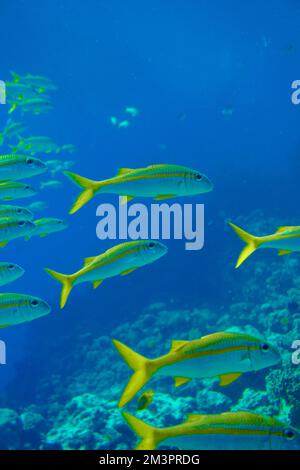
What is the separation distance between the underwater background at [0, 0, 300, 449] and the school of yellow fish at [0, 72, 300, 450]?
3.82 m

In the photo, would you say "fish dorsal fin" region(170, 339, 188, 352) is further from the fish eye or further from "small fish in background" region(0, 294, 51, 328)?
"small fish in background" region(0, 294, 51, 328)

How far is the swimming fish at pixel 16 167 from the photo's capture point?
5.21m

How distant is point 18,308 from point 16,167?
2.06m

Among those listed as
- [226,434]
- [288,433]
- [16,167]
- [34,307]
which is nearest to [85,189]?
[34,307]

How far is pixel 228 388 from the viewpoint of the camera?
9.37m

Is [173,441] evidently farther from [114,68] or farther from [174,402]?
[114,68]

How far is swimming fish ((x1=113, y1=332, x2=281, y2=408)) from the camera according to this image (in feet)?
10.1

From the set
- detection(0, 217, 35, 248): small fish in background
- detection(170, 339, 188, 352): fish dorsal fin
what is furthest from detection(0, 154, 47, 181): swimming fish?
detection(170, 339, 188, 352): fish dorsal fin

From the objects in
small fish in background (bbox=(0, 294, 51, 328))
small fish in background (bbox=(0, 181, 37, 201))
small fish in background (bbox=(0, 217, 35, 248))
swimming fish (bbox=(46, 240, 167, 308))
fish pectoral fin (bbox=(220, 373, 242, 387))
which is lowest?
fish pectoral fin (bbox=(220, 373, 242, 387))

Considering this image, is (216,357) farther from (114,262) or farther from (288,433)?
→ (114,262)

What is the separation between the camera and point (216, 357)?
310 cm

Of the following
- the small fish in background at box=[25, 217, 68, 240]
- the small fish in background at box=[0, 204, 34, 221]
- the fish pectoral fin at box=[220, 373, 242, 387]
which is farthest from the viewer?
the small fish in background at box=[25, 217, 68, 240]

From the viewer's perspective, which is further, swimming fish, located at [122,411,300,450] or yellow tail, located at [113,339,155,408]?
yellow tail, located at [113,339,155,408]
